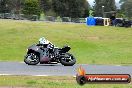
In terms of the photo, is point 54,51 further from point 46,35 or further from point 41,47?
point 46,35

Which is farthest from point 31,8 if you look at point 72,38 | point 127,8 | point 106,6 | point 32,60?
point 32,60

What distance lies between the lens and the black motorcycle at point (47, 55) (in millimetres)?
20469

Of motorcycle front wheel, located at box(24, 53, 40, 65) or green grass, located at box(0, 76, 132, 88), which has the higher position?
green grass, located at box(0, 76, 132, 88)

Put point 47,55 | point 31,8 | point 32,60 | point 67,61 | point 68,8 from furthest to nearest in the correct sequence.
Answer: point 68,8 → point 31,8 → point 47,55 → point 32,60 → point 67,61

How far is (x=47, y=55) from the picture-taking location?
2081cm

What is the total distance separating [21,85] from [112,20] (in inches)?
2132

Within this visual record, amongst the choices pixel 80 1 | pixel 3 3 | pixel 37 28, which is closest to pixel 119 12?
pixel 80 1

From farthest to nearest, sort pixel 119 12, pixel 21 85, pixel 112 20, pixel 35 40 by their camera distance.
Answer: pixel 119 12 → pixel 112 20 → pixel 35 40 → pixel 21 85

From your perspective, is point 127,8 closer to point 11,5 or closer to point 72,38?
point 11,5

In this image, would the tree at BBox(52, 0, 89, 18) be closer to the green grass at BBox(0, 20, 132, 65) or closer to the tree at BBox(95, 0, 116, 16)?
the tree at BBox(95, 0, 116, 16)

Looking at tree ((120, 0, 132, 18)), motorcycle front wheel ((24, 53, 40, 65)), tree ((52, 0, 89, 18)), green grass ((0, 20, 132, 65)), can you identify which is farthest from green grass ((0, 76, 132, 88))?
tree ((120, 0, 132, 18))

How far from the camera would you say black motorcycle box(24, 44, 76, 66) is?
806 inches

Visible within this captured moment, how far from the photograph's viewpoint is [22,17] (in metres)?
78.8

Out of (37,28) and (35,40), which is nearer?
(35,40)
